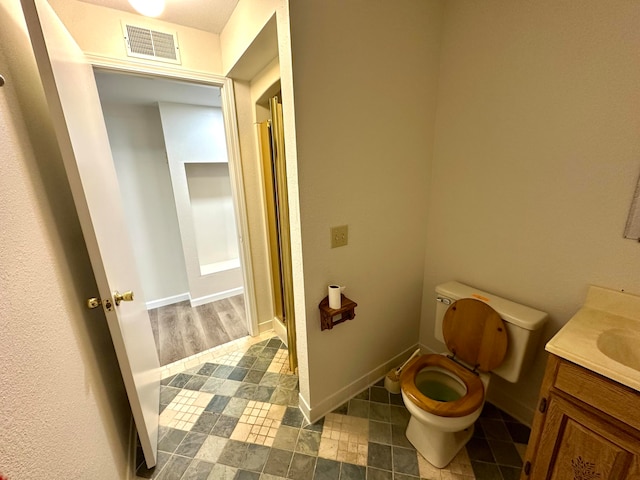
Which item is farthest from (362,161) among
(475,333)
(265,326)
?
(265,326)

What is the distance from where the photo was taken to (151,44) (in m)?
1.63

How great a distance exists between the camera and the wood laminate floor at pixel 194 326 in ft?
7.68

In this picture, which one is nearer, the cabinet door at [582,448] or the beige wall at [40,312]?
the beige wall at [40,312]

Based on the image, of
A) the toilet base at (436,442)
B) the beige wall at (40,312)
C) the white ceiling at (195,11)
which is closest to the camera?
the beige wall at (40,312)

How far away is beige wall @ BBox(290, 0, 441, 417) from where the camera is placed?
3.90ft

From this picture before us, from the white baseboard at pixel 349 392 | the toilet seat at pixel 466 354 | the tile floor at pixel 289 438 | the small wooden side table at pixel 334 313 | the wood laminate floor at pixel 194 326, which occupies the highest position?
the small wooden side table at pixel 334 313

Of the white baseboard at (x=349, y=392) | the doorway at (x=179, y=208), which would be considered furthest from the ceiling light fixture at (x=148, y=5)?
the white baseboard at (x=349, y=392)

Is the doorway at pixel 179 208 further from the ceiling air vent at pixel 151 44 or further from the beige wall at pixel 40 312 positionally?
the beige wall at pixel 40 312

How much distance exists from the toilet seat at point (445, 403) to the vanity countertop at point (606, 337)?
19.8 inches

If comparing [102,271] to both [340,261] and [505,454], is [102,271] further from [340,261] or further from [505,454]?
[505,454]

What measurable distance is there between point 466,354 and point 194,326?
2492mm

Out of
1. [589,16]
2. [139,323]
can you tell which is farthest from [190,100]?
[589,16]

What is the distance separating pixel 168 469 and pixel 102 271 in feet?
3.70

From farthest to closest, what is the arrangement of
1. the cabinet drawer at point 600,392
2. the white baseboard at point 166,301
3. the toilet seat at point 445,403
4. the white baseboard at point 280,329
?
the white baseboard at point 166,301
the white baseboard at point 280,329
the toilet seat at point 445,403
the cabinet drawer at point 600,392
